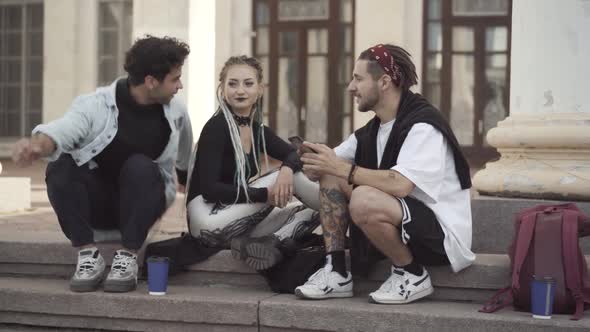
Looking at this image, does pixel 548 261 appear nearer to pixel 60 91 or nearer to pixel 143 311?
pixel 143 311

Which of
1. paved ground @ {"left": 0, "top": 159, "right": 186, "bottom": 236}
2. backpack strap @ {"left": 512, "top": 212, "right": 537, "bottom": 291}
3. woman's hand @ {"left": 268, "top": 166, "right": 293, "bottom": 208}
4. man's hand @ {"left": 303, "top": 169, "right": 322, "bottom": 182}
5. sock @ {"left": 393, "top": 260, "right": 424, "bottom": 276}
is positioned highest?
man's hand @ {"left": 303, "top": 169, "right": 322, "bottom": 182}

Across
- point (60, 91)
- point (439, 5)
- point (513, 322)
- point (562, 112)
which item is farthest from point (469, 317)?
point (60, 91)

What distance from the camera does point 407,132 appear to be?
3.93m

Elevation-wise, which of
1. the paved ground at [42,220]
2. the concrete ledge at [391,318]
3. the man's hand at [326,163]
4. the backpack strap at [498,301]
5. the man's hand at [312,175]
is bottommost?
the paved ground at [42,220]

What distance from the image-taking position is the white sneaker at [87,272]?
4176 mm

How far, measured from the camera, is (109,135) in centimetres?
429

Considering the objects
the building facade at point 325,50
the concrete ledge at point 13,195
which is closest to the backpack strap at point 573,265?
the concrete ledge at point 13,195

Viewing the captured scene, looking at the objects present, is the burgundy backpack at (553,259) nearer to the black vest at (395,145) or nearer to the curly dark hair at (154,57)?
the black vest at (395,145)

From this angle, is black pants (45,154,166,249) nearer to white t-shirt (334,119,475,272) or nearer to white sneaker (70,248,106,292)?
white sneaker (70,248,106,292)

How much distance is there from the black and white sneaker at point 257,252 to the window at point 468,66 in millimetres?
10952

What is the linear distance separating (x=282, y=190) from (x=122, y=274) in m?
0.81

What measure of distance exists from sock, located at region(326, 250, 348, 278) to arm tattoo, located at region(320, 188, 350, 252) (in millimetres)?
22

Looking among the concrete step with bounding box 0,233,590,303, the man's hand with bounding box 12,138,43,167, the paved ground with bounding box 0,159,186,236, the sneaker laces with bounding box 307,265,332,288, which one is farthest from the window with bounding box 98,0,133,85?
the sneaker laces with bounding box 307,265,332,288

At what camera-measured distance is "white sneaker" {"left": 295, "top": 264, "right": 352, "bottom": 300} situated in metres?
3.95
